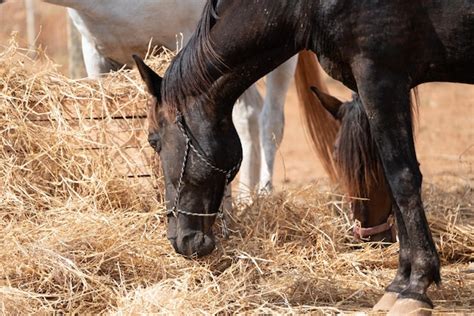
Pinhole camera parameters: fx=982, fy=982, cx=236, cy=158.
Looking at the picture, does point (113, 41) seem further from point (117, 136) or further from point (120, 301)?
point (120, 301)

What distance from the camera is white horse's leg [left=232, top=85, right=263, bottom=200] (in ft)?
19.9

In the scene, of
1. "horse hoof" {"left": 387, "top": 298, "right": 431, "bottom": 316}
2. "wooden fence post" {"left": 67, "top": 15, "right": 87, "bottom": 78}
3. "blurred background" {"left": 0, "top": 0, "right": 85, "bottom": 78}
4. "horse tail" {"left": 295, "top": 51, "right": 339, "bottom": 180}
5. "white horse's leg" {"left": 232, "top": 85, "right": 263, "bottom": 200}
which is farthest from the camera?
"blurred background" {"left": 0, "top": 0, "right": 85, "bottom": 78}

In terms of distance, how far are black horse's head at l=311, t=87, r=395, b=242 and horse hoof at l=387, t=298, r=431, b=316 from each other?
97 cm

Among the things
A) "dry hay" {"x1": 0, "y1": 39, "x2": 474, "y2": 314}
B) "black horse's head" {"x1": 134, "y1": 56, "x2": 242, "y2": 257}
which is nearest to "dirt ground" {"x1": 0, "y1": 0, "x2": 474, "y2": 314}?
"dry hay" {"x1": 0, "y1": 39, "x2": 474, "y2": 314}

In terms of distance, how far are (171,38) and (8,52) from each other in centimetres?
97

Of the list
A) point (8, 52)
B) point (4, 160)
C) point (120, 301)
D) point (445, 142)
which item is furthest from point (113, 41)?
point (445, 142)

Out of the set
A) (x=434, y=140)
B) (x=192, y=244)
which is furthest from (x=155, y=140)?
(x=434, y=140)

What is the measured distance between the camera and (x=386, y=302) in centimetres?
394

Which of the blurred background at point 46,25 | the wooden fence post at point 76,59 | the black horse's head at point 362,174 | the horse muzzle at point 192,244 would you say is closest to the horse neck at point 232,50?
the horse muzzle at point 192,244

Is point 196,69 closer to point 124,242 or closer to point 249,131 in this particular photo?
point 124,242

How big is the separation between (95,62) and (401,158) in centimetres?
242

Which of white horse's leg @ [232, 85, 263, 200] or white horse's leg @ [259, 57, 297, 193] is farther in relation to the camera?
white horse's leg @ [259, 57, 297, 193]

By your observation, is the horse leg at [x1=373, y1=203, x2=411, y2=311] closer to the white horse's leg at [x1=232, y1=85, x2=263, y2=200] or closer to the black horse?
the black horse

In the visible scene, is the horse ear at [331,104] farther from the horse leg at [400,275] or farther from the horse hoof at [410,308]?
the horse hoof at [410,308]
